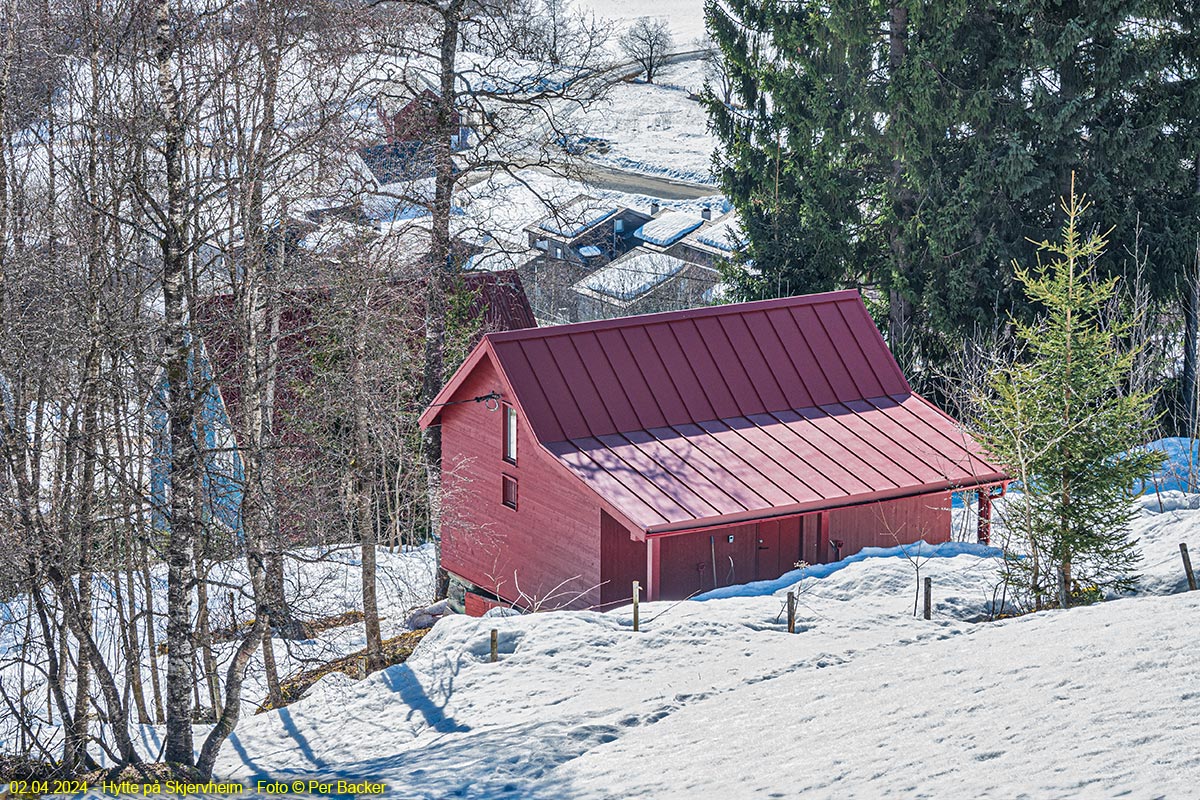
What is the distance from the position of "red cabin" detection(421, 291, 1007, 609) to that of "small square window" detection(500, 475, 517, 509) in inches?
0.9

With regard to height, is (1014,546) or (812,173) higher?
(812,173)

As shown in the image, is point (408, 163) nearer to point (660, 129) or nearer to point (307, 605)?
point (307, 605)

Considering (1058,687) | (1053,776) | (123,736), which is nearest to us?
(1053,776)

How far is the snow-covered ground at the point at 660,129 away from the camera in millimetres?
78625

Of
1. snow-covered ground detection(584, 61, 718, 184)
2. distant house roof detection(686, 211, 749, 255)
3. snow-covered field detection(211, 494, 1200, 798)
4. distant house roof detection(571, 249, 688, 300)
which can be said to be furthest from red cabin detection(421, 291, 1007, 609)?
snow-covered ground detection(584, 61, 718, 184)

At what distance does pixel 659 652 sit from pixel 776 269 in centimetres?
1694

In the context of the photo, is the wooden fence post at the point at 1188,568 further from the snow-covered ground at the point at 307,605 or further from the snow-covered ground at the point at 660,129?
the snow-covered ground at the point at 660,129

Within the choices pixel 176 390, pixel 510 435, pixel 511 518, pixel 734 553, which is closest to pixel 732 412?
pixel 734 553

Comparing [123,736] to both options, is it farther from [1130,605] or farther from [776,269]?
[776,269]

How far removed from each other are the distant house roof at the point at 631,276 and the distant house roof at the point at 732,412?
29529 millimetres

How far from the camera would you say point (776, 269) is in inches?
1176

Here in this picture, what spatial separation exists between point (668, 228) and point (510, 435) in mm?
43071

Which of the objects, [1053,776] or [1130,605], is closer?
[1053,776]

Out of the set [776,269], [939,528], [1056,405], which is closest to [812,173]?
[776,269]
